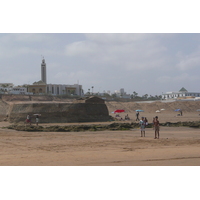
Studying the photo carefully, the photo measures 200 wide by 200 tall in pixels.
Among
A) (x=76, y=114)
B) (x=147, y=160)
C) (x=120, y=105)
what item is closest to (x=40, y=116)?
(x=76, y=114)

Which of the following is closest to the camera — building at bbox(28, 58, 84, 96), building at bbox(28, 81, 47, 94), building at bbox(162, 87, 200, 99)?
building at bbox(28, 81, 47, 94)

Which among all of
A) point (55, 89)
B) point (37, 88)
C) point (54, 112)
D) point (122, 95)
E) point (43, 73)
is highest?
point (43, 73)

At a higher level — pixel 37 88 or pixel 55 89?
pixel 37 88

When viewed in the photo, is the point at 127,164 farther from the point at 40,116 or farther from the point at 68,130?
the point at 40,116

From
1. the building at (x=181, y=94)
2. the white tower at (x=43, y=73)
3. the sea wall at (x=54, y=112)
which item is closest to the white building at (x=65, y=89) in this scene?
the white tower at (x=43, y=73)

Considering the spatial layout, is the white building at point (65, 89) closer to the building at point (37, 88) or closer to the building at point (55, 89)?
the building at point (55, 89)

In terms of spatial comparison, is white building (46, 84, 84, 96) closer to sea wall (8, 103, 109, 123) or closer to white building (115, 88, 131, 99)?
white building (115, 88, 131, 99)

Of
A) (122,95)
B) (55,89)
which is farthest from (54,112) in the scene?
(122,95)

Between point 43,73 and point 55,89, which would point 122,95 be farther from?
point 55,89

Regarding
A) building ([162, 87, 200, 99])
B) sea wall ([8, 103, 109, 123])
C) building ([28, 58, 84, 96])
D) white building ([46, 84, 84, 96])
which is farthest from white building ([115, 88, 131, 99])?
sea wall ([8, 103, 109, 123])

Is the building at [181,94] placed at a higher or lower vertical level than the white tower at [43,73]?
lower

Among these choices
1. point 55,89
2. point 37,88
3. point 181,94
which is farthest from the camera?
point 181,94

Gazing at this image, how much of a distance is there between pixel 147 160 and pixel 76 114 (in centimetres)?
2512

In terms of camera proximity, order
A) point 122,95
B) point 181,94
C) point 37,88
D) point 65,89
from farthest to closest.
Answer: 1. point 122,95
2. point 181,94
3. point 65,89
4. point 37,88
